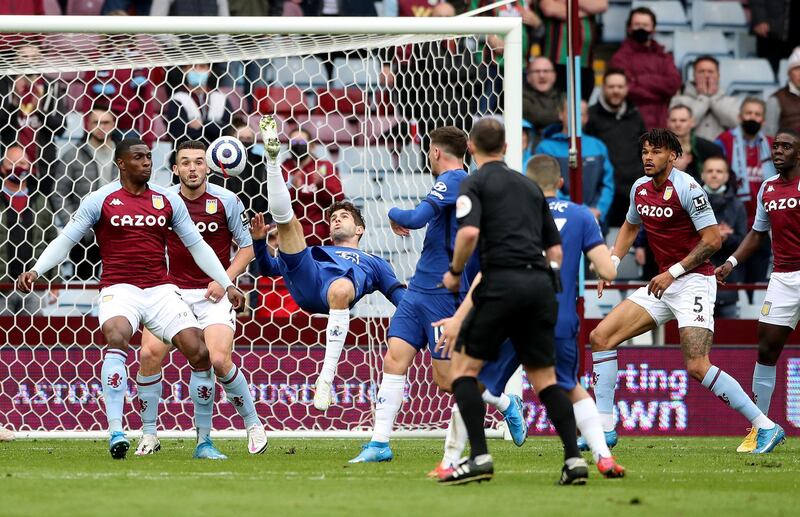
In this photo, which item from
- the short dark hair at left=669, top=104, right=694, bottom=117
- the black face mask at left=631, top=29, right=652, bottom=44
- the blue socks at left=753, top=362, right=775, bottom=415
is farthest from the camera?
the black face mask at left=631, top=29, right=652, bottom=44

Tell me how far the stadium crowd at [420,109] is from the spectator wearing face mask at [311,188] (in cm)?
2

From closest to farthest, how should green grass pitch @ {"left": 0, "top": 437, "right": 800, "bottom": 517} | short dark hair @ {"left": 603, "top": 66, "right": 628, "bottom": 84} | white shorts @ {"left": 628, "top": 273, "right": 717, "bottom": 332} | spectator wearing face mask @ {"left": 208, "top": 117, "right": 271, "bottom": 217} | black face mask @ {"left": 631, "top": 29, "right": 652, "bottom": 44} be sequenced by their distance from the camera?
green grass pitch @ {"left": 0, "top": 437, "right": 800, "bottom": 517}
white shorts @ {"left": 628, "top": 273, "right": 717, "bottom": 332}
spectator wearing face mask @ {"left": 208, "top": 117, "right": 271, "bottom": 217}
short dark hair @ {"left": 603, "top": 66, "right": 628, "bottom": 84}
black face mask @ {"left": 631, "top": 29, "right": 652, "bottom": 44}

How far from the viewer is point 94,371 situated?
11875 millimetres

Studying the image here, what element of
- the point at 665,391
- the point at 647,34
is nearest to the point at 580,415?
the point at 665,391

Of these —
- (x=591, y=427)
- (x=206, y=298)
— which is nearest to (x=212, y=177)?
(x=206, y=298)

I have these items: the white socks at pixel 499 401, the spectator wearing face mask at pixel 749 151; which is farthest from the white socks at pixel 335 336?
the spectator wearing face mask at pixel 749 151

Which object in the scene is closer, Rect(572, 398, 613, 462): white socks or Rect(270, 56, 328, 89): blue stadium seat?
Rect(572, 398, 613, 462): white socks

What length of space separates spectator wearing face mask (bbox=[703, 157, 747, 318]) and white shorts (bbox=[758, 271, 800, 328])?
3.89 m

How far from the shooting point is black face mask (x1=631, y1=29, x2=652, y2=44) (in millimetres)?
16000

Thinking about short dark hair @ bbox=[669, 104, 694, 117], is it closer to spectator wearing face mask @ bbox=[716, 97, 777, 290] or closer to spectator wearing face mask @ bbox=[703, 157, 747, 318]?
spectator wearing face mask @ bbox=[716, 97, 777, 290]

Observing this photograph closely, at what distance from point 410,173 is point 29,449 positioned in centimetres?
451

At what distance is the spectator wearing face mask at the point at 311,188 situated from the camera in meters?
12.6

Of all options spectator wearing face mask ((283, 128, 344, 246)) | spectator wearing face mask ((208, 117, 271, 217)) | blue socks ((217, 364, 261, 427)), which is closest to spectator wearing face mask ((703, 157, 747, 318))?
spectator wearing face mask ((283, 128, 344, 246))

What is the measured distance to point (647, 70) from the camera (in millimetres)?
15953
